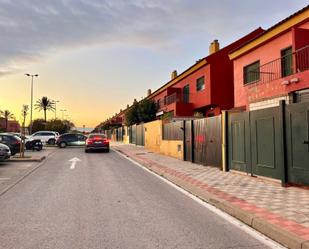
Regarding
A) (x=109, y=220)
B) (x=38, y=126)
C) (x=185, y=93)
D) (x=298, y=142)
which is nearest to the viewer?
(x=109, y=220)

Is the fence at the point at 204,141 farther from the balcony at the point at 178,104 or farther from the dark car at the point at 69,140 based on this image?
the dark car at the point at 69,140

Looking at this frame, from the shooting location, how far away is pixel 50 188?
11.4 m

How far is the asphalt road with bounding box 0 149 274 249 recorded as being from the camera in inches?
225

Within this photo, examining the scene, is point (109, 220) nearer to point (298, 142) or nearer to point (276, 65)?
point (298, 142)

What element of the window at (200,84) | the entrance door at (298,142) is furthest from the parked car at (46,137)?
the entrance door at (298,142)

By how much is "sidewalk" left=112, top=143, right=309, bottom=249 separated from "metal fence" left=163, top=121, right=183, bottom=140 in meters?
7.97

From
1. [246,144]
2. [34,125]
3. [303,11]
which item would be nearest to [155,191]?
[246,144]

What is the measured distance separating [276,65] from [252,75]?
11.6 feet

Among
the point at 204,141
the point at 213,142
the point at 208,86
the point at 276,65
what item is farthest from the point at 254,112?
the point at 208,86

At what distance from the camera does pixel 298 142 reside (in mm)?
9930

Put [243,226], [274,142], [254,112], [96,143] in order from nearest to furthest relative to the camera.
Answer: [243,226] < [274,142] < [254,112] < [96,143]

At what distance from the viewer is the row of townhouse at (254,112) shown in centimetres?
1046

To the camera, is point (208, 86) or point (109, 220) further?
point (208, 86)

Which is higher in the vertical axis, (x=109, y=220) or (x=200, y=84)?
(x=200, y=84)
